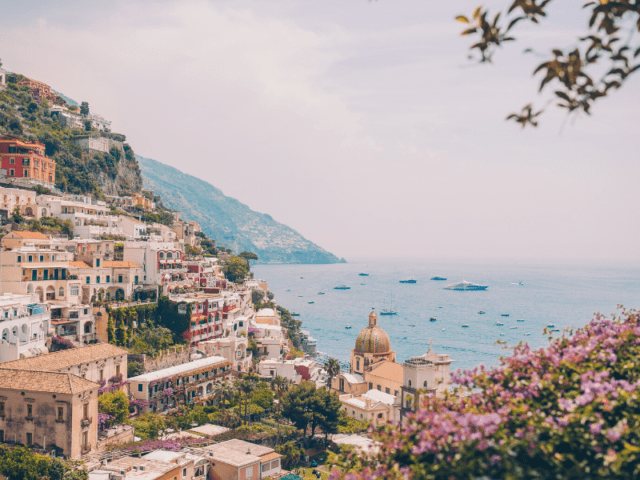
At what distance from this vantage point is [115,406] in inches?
1409

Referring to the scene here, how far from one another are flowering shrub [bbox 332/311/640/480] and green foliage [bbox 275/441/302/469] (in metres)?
31.5

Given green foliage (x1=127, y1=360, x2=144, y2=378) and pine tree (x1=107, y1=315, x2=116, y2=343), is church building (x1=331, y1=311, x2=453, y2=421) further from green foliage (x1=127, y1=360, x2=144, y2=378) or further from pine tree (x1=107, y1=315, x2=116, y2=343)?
pine tree (x1=107, y1=315, x2=116, y2=343)

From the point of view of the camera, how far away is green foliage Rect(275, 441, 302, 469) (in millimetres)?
38531

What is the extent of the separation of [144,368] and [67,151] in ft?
167

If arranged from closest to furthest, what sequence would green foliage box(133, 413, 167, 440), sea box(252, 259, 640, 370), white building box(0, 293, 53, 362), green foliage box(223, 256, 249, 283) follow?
1. green foliage box(133, 413, 167, 440)
2. white building box(0, 293, 53, 362)
3. green foliage box(223, 256, 249, 283)
4. sea box(252, 259, 640, 370)

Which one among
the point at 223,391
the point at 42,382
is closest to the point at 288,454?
the point at 223,391

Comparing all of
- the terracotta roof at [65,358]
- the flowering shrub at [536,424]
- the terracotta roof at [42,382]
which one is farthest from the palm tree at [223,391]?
the flowering shrub at [536,424]

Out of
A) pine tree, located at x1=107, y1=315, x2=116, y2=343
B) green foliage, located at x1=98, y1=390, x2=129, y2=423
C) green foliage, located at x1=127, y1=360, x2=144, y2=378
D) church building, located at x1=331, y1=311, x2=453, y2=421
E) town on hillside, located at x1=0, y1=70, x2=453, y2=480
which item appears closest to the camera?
town on hillside, located at x1=0, y1=70, x2=453, y2=480

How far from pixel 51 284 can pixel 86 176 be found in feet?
133

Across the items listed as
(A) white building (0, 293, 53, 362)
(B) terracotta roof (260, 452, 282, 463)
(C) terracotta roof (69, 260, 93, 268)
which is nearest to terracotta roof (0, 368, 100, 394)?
(A) white building (0, 293, 53, 362)

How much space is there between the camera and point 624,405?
23.7 feet

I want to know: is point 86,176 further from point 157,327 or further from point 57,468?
point 57,468

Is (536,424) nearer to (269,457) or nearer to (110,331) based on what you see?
(269,457)

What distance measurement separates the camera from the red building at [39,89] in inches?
3775
